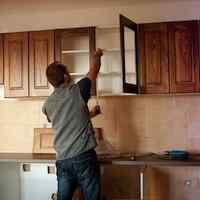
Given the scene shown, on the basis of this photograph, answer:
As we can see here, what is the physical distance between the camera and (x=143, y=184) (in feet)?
11.0

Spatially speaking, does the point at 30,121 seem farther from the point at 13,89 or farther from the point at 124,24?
the point at 124,24

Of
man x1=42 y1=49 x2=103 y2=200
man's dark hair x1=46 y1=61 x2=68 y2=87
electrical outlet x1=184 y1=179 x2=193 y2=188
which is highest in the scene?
man's dark hair x1=46 y1=61 x2=68 y2=87

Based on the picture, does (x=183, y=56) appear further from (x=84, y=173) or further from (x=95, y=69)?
(x=84, y=173)

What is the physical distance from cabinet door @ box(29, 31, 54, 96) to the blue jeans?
90 cm

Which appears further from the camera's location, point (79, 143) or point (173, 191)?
point (173, 191)

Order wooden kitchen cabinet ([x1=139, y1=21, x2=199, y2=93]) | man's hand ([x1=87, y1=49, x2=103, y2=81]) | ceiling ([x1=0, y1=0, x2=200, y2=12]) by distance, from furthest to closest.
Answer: ceiling ([x1=0, y1=0, x2=200, y2=12]) < wooden kitchen cabinet ([x1=139, y1=21, x2=199, y2=93]) < man's hand ([x1=87, y1=49, x2=103, y2=81])

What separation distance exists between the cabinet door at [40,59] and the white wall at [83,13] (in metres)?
0.32

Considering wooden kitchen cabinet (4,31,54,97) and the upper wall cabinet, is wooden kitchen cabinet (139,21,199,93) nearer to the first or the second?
the upper wall cabinet

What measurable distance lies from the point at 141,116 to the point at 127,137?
253 millimetres

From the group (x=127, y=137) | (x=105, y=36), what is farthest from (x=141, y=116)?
(x=105, y=36)

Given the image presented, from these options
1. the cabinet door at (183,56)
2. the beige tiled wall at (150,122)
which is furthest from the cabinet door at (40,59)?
the cabinet door at (183,56)

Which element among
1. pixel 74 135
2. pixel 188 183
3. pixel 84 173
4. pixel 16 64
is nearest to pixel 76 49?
pixel 16 64

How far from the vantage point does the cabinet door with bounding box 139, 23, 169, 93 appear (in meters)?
3.29

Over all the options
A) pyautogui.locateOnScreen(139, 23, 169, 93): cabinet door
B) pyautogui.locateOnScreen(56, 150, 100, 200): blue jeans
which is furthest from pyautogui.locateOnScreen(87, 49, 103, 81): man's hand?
pyautogui.locateOnScreen(56, 150, 100, 200): blue jeans
